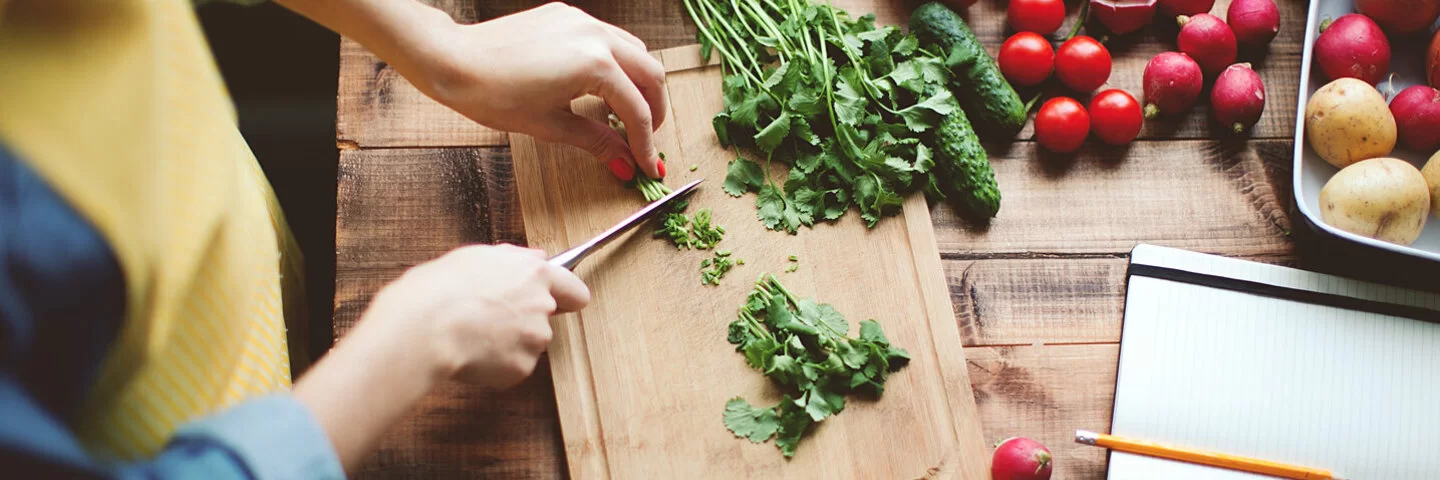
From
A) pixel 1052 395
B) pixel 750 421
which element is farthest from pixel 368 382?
pixel 1052 395

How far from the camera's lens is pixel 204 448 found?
0.69 metres

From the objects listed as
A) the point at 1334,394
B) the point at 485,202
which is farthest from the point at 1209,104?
the point at 485,202

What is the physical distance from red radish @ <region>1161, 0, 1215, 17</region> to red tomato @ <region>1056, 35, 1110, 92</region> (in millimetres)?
156

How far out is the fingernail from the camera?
1.27 meters

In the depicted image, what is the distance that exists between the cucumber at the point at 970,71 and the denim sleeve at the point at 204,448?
1.06 metres

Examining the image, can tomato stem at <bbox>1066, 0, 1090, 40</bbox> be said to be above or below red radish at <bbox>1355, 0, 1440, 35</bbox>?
below

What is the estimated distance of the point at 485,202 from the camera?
132cm

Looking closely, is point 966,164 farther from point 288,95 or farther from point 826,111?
point 288,95

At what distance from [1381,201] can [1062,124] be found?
0.46 m

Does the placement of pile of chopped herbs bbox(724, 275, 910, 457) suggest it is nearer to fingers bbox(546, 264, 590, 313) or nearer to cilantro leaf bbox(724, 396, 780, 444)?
cilantro leaf bbox(724, 396, 780, 444)

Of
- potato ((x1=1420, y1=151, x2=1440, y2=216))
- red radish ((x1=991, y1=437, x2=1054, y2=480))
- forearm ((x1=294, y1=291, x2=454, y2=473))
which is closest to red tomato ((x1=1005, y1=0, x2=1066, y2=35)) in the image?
potato ((x1=1420, y1=151, x2=1440, y2=216))

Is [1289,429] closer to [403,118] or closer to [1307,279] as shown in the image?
[1307,279]

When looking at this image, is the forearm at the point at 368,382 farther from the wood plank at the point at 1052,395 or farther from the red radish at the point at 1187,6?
the red radish at the point at 1187,6

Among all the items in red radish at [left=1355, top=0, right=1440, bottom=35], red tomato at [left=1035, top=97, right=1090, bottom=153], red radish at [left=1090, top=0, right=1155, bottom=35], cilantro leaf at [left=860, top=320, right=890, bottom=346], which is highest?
red radish at [left=1355, top=0, right=1440, bottom=35]
